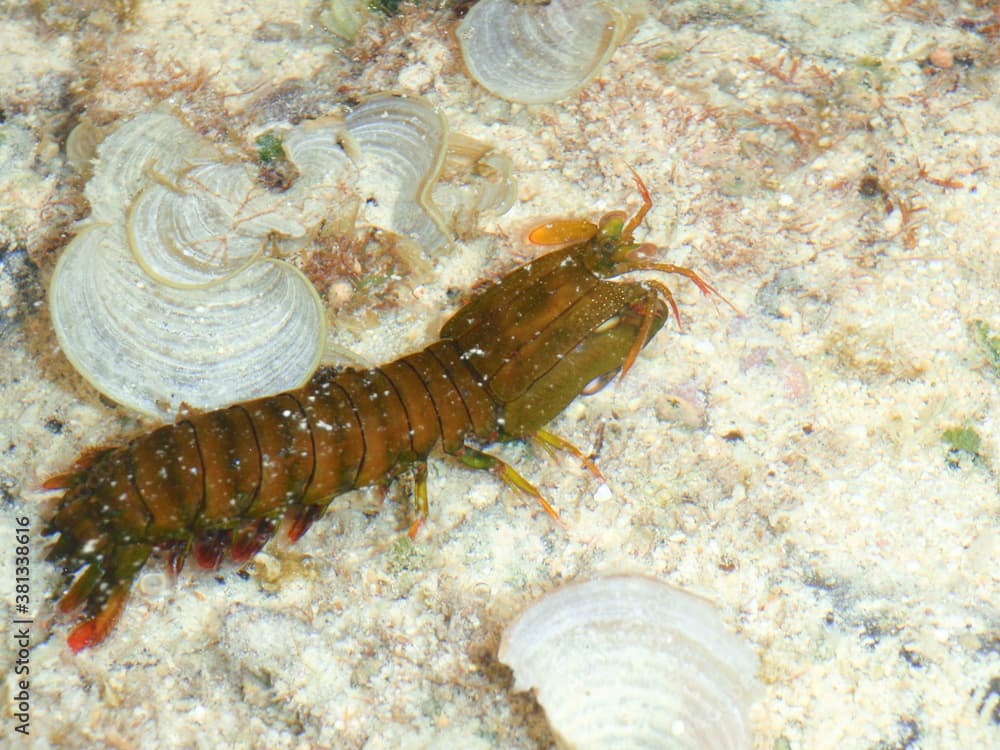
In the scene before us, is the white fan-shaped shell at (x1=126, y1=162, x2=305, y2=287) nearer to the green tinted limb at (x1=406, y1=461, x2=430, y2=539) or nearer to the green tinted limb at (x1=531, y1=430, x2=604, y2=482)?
the green tinted limb at (x1=406, y1=461, x2=430, y2=539)

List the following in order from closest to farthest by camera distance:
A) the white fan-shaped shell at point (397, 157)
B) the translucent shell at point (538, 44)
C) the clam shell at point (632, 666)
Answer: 1. the clam shell at point (632, 666)
2. the white fan-shaped shell at point (397, 157)
3. the translucent shell at point (538, 44)

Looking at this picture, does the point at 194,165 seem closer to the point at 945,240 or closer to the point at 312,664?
the point at 312,664

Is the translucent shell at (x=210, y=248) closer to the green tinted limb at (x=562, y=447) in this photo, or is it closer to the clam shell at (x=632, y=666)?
the green tinted limb at (x=562, y=447)

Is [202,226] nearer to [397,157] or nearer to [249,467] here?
[397,157]

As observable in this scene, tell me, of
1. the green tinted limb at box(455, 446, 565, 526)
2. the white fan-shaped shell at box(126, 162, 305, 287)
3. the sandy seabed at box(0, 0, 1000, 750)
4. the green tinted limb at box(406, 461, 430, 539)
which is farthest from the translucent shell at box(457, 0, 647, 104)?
the green tinted limb at box(406, 461, 430, 539)

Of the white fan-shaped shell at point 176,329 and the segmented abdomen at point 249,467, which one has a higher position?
the white fan-shaped shell at point 176,329

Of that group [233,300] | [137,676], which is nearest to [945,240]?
[233,300]

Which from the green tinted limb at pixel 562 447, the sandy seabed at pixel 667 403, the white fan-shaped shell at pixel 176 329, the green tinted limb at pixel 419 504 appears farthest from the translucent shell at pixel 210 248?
the green tinted limb at pixel 562 447

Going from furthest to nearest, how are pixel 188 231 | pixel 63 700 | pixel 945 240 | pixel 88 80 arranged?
pixel 88 80 < pixel 945 240 < pixel 188 231 < pixel 63 700
